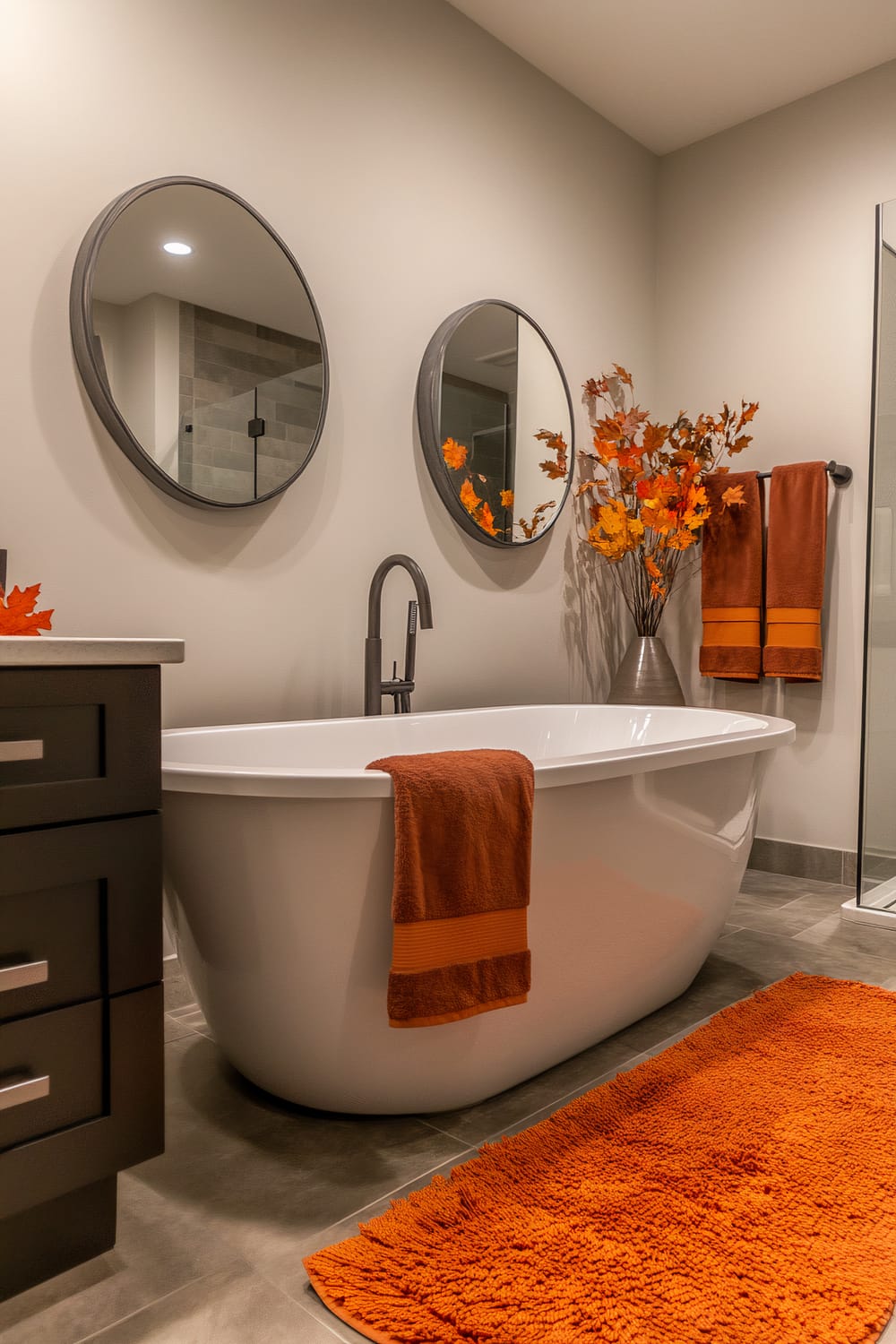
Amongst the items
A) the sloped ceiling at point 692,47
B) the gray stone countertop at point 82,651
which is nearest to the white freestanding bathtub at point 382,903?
the gray stone countertop at point 82,651

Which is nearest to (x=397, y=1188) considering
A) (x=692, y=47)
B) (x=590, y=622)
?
(x=590, y=622)

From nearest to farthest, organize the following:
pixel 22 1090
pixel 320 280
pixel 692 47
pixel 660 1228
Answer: pixel 22 1090 → pixel 660 1228 → pixel 320 280 → pixel 692 47

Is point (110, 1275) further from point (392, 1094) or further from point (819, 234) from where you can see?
point (819, 234)

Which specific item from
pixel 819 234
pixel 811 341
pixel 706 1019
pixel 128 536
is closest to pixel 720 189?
pixel 819 234

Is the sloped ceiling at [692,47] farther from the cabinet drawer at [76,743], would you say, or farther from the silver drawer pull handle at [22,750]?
the silver drawer pull handle at [22,750]

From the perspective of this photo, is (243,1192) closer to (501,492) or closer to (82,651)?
(82,651)

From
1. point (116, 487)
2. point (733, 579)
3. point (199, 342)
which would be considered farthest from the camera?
point (733, 579)

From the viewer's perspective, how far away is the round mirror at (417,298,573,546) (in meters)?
2.68

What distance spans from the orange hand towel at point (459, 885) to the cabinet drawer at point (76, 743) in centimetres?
36

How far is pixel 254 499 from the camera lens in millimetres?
2191

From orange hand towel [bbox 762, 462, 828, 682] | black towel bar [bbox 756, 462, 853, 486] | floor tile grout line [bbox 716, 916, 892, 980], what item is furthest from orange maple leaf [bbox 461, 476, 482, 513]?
floor tile grout line [bbox 716, 916, 892, 980]

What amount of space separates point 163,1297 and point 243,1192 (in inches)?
9.0

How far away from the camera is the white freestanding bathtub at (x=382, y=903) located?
1392 mm

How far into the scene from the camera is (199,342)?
209cm
